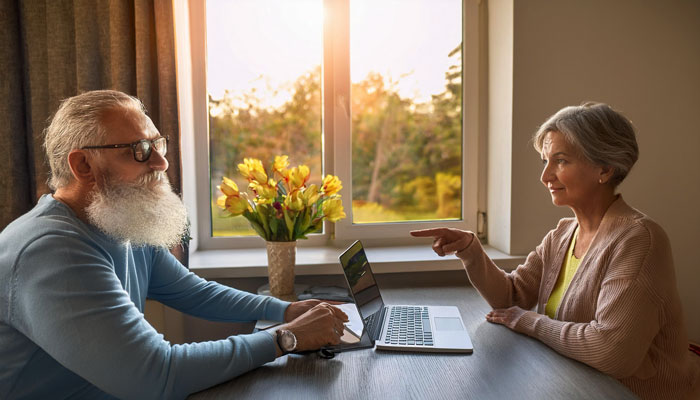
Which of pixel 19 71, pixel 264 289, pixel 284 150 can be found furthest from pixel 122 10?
pixel 264 289

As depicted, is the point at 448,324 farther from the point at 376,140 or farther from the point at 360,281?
the point at 376,140

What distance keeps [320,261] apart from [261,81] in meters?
0.85

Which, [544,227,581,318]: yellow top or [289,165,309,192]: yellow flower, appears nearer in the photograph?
[544,227,581,318]: yellow top

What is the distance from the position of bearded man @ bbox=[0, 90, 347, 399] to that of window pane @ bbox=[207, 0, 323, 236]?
91 centimetres

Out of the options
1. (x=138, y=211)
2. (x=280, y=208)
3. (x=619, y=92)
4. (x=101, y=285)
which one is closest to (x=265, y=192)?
(x=280, y=208)

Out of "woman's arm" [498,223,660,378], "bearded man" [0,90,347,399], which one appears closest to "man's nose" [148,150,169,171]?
"bearded man" [0,90,347,399]

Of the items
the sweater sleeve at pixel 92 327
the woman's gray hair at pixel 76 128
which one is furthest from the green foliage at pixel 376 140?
the sweater sleeve at pixel 92 327

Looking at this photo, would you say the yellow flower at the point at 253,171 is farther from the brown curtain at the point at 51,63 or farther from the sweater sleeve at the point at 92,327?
the sweater sleeve at the point at 92,327

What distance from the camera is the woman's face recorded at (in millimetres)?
1464

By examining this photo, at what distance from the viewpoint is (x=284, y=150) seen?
2357mm

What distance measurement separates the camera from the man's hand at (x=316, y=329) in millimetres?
1268

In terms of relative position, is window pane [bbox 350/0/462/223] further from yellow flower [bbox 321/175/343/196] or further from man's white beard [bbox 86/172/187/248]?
man's white beard [bbox 86/172/187/248]

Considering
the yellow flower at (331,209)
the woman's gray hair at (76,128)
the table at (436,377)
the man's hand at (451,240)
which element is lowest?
the table at (436,377)

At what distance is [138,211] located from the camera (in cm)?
128
